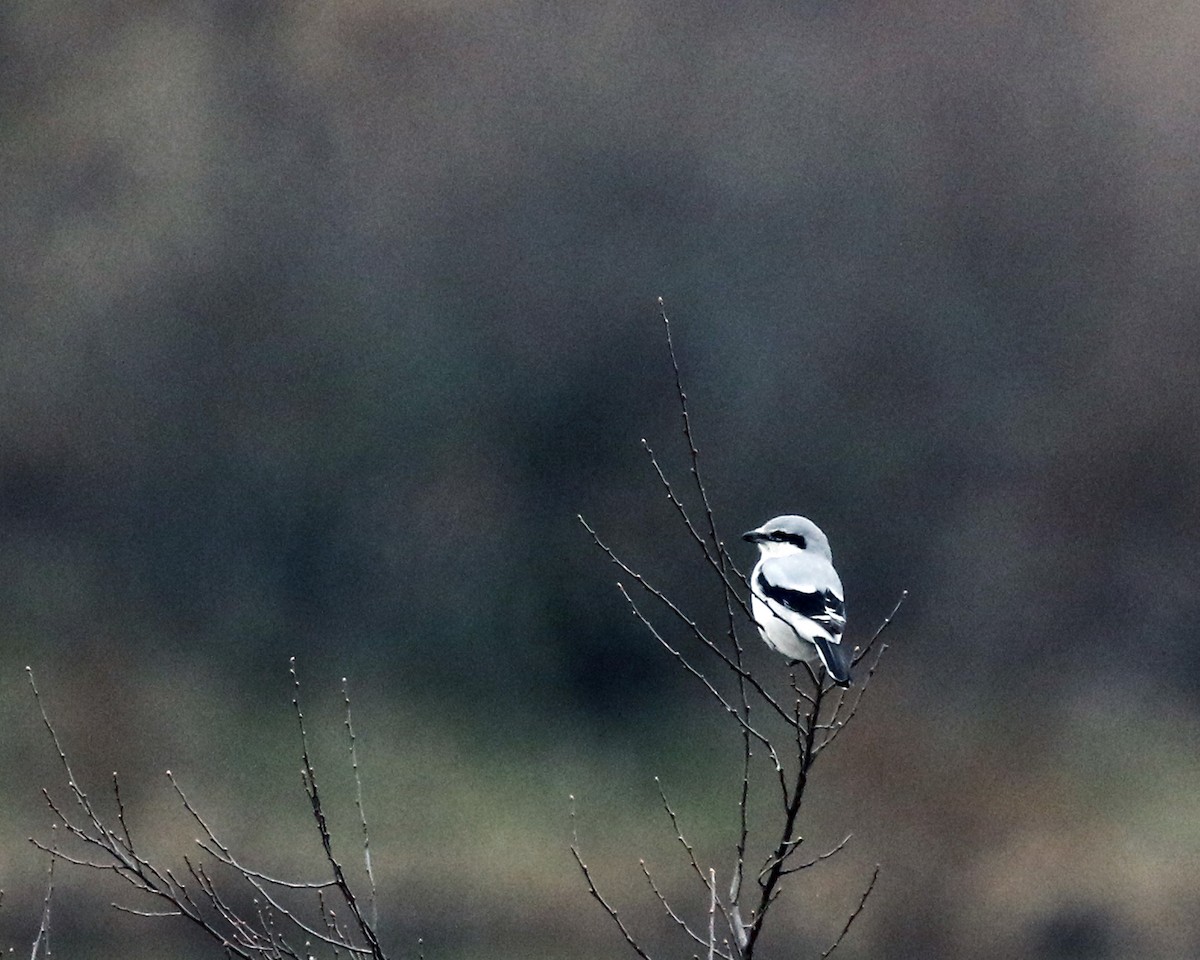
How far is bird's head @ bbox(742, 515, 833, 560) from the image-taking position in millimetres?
5871

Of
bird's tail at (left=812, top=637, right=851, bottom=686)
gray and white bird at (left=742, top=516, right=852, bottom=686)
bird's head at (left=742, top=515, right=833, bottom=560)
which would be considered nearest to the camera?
bird's tail at (left=812, top=637, right=851, bottom=686)

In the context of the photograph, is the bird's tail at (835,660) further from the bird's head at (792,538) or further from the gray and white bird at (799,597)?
the bird's head at (792,538)

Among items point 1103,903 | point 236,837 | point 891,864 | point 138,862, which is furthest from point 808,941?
point 138,862

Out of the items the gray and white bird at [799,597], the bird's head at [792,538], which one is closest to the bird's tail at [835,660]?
the gray and white bird at [799,597]

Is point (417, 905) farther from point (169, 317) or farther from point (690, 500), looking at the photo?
point (169, 317)

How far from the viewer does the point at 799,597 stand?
541 centimetres

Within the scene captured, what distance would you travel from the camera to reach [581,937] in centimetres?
1388

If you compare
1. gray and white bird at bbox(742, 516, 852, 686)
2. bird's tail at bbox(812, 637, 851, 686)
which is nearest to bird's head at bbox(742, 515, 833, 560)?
gray and white bird at bbox(742, 516, 852, 686)

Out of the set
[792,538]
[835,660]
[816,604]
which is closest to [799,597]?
[816,604]

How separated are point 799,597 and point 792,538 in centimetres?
54

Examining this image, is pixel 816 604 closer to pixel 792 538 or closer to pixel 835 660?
pixel 835 660

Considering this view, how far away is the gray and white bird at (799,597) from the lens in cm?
515

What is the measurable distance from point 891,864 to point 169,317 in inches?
410

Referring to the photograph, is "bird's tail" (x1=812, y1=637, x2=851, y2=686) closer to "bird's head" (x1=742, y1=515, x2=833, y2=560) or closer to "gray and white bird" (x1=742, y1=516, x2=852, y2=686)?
"gray and white bird" (x1=742, y1=516, x2=852, y2=686)
